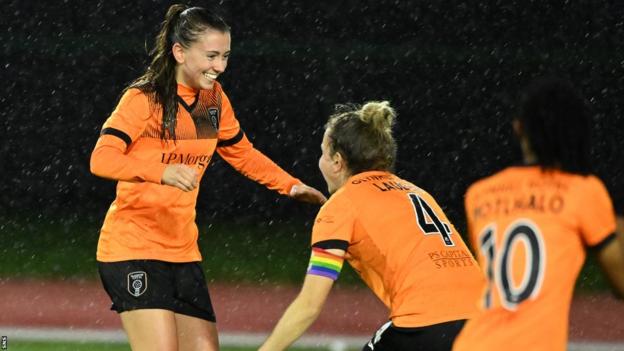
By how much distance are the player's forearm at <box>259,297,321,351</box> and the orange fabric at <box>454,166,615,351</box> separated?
77cm

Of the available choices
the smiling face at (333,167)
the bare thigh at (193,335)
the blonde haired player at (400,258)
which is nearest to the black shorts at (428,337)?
the blonde haired player at (400,258)

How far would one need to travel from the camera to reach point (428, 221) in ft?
14.2

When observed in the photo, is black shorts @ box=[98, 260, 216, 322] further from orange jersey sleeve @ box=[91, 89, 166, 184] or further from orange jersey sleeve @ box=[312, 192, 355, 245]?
orange jersey sleeve @ box=[312, 192, 355, 245]

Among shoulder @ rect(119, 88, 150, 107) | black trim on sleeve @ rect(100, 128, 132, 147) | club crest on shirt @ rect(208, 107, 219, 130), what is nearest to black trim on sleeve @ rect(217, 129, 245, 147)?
club crest on shirt @ rect(208, 107, 219, 130)

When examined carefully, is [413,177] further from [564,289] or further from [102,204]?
[564,289]

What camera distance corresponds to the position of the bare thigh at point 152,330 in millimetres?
4980

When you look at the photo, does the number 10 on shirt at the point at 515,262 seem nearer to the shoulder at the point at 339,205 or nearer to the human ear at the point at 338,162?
the shoulder at the point at 339,205

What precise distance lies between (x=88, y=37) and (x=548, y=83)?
12.2m

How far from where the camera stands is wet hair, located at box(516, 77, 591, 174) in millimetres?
3240

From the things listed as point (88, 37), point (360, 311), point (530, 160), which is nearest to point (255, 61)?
point (88, 37)

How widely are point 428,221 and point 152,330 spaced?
4.32 ft

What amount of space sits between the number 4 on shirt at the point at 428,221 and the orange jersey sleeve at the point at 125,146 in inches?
39.9

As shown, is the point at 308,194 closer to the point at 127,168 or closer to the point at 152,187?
the point at 152,187

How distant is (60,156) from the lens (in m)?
14.2
